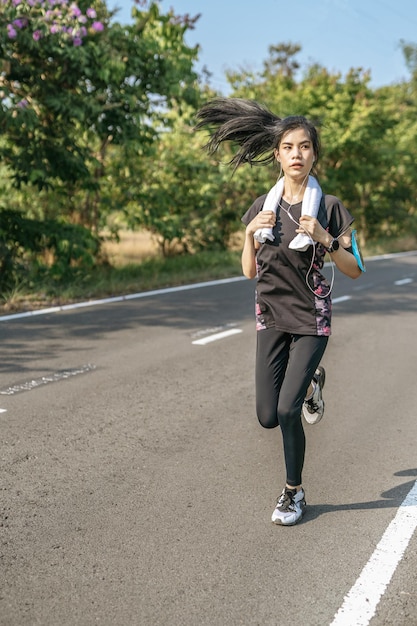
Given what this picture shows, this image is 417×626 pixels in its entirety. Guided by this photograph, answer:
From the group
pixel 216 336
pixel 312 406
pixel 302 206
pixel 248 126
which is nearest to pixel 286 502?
pixel 312 406

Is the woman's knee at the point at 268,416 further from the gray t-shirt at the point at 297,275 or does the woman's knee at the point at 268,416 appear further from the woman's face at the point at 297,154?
the woman's face at the point at 297,154

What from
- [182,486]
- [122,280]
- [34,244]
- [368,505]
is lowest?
[368,505]

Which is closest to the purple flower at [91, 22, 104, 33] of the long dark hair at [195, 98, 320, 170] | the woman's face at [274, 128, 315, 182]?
the long dark hair at [195, 98, 320, 170]

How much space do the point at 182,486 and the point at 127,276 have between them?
10596mm

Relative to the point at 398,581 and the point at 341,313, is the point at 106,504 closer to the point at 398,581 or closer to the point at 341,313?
the point at 398,581

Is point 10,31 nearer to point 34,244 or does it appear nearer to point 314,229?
point 34,244

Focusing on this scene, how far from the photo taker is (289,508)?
13.0ft

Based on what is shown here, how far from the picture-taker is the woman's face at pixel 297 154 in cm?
392

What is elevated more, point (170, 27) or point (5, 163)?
point (170, 27)

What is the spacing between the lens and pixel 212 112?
4.65m

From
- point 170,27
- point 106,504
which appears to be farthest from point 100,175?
point 106,504

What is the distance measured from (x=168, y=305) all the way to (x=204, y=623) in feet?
29.6

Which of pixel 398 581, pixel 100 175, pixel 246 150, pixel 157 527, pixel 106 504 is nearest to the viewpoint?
pixel 398 581

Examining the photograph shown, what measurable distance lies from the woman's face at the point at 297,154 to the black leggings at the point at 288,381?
0.84 m
